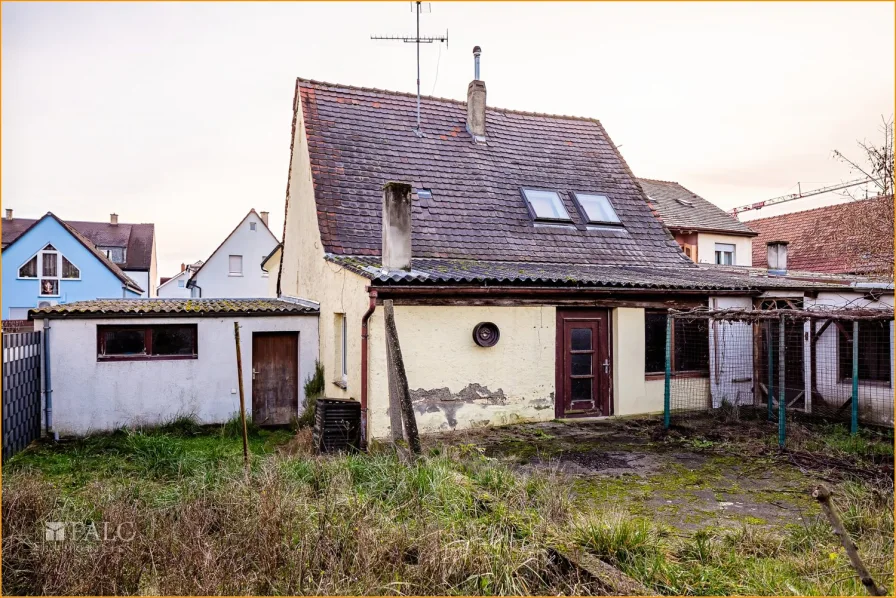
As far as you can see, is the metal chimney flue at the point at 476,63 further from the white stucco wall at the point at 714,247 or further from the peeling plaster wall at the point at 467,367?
the white stucco wall at the point at 714,247

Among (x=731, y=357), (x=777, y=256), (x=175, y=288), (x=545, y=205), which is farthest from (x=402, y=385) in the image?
(x=175, y=288)

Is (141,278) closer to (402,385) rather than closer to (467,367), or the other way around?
(467,367)

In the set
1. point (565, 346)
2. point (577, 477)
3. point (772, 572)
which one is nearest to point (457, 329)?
point (565, 346)

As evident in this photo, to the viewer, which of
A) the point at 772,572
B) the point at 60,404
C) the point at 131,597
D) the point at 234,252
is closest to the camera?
the point at 131,597

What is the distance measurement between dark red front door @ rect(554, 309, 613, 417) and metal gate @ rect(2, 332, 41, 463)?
9.24 m

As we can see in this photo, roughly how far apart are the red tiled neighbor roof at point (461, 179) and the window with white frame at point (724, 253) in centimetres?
1133

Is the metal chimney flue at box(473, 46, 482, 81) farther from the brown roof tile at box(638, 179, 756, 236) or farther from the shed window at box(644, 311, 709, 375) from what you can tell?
the brown roof tile at box(638, 179, 756, 236)

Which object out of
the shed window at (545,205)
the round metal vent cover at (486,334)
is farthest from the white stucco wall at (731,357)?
the round metal vent cover at (486,334)

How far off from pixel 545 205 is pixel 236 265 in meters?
26.0

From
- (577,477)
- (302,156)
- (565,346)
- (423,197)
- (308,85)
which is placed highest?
(308,85)

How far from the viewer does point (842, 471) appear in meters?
7.82

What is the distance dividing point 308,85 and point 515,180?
5.60m

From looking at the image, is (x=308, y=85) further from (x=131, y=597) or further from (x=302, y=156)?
(x=131, y=597)

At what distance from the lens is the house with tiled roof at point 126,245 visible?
43.7 meters
